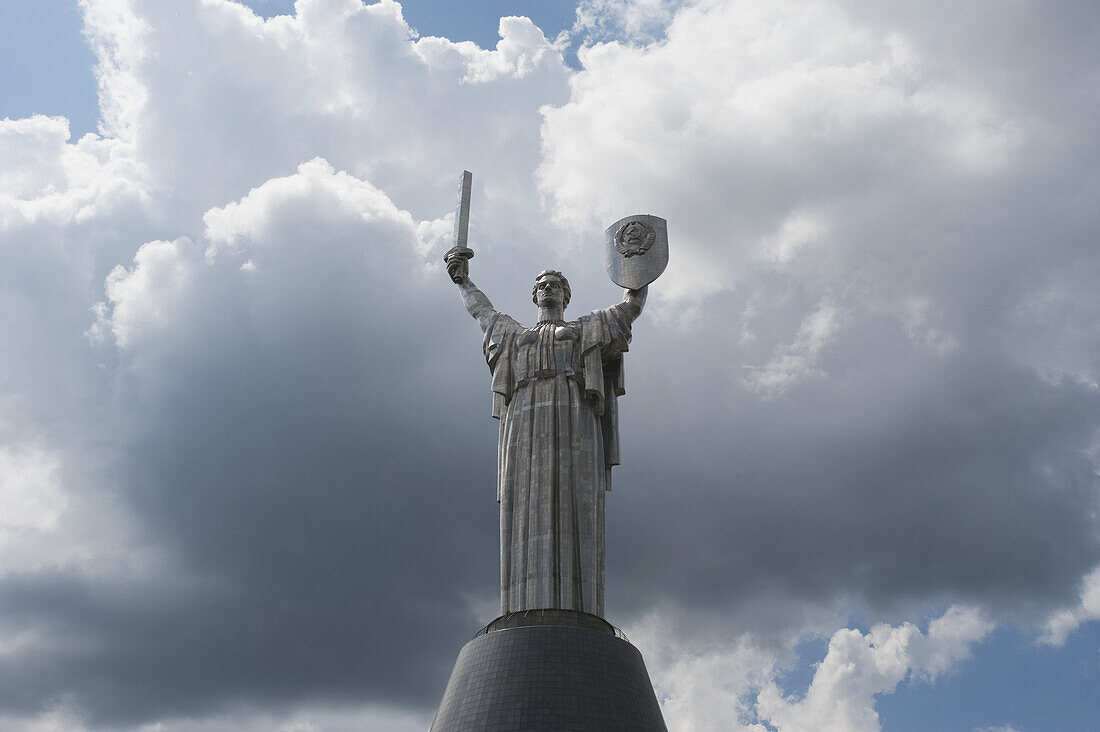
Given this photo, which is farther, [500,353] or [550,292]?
[550,292]

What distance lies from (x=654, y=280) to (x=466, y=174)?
678cm

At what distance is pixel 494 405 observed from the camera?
27156 millimetres

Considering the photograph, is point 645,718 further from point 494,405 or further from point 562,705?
point 494,405

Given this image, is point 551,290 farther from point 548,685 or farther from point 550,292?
point 548,685

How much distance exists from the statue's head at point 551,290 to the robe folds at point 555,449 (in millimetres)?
810

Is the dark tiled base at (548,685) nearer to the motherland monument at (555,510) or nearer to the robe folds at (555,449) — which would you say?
the motherland monument at (555,510)

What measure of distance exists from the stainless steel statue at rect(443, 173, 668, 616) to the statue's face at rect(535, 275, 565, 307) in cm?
2

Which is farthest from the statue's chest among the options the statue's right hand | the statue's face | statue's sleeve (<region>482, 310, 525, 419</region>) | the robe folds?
the statue's right hand

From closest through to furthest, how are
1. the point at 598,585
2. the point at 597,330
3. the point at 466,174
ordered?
the point at 598,585 → the point at 597,330 → the point at 466,174

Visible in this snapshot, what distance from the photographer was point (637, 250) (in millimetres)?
27688

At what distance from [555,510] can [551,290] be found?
5840 millimetres

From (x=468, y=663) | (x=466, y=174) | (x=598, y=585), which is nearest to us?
(x=468, y=663)

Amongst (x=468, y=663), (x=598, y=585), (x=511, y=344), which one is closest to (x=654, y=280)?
(x=511, y=344)

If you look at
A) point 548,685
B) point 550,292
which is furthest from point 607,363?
point 548,685
